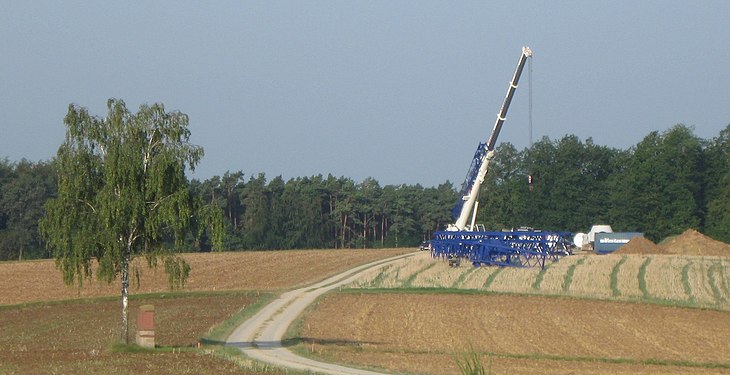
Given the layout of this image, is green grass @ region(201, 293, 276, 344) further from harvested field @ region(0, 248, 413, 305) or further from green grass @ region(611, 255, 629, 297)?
green grass @ region(611, 255, 629, 297)

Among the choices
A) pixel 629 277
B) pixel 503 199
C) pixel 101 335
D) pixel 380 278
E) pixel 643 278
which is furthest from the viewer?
pixel 503 199

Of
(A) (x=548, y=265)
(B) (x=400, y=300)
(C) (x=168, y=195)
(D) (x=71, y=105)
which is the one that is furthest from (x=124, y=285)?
(A) (x=548, y=265)

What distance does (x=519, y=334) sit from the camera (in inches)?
1487

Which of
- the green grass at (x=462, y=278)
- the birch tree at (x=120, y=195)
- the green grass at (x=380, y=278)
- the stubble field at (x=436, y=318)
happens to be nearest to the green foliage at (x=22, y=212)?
the stubble field at (x=436, y=318)

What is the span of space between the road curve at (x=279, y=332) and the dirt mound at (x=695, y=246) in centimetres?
3846

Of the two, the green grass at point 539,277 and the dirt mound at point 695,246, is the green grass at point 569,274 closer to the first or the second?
the green grass at point 539,277

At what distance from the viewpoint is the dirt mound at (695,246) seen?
297 feet

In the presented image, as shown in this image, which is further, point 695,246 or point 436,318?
point 695,246

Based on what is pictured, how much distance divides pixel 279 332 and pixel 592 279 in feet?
88.0

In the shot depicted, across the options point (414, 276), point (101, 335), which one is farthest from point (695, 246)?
point (101, 335)

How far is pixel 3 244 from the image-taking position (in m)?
111

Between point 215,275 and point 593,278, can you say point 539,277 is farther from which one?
point 215,275

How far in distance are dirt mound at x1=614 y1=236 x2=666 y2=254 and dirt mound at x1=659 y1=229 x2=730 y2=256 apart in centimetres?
162

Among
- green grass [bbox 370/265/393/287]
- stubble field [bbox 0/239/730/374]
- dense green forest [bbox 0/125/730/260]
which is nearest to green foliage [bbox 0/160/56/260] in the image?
dense green forest [bbox 0/125/730/260]
